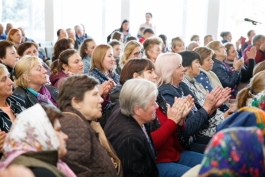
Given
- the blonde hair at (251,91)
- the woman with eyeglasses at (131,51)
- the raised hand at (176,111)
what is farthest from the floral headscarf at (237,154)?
the woman with eyeglasses at (131,51)

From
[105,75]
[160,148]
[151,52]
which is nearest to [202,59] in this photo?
[151,52]

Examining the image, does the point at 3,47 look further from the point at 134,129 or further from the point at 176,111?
the point at 134,129

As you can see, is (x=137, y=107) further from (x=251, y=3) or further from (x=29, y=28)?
(x=29, y=28)

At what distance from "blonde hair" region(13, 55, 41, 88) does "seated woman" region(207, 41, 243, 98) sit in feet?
9.24

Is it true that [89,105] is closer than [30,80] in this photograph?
Yes

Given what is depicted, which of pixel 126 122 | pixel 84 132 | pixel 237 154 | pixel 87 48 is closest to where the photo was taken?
pixel 237 154

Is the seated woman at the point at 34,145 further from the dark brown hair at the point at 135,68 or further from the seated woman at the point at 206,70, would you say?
the seated woman at the point at 206,70

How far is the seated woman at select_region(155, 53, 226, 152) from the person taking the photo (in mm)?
3764

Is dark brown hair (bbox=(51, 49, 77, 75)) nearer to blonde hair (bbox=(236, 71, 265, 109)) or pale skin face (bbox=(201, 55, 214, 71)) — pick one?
pale skin face (bbox=(201, 55, 214, 71))

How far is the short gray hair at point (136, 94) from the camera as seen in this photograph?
304cm

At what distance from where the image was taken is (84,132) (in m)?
2.55

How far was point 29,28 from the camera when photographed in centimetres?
1439

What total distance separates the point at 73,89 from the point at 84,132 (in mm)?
357

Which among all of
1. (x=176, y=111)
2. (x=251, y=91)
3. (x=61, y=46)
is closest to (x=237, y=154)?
(x=251, y=91)
